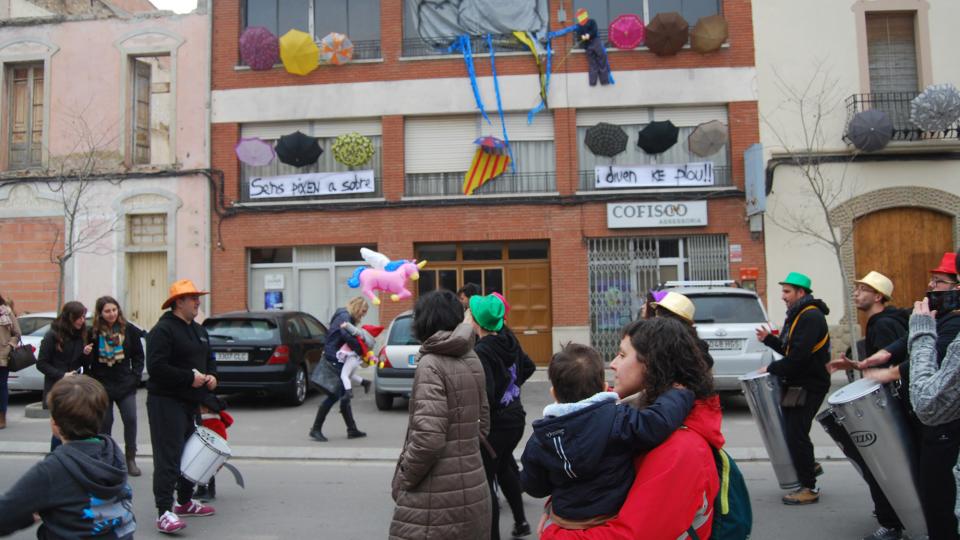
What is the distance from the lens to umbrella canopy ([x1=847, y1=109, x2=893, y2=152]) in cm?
1599

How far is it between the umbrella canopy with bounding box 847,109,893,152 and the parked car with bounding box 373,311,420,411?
10.7m

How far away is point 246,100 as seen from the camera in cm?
1808

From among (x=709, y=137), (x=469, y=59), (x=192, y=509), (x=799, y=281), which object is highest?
(x=469, y=59)

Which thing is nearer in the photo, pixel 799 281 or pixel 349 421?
pixel 799 281

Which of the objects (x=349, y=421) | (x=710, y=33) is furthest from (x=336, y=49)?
(x=349, y=421)

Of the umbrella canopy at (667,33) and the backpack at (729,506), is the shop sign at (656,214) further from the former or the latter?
the backpack at (729,506)

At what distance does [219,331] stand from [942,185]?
1506 centimetres

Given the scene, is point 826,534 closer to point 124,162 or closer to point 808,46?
point 808,46

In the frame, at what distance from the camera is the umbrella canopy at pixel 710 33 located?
17.0 meters

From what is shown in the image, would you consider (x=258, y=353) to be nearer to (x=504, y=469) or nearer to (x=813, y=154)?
(x=504, y=469)

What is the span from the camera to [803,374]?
20.5 ft

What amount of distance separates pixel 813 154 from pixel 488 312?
13713 millimetres

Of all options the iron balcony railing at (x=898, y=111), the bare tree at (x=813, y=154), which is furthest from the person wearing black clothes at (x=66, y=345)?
the iron balcony railing at (x=898, y=111)

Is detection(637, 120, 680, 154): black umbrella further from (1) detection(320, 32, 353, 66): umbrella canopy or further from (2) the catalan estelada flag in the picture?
(1) detection(320, 32, 353, 66): umbrella canopy
